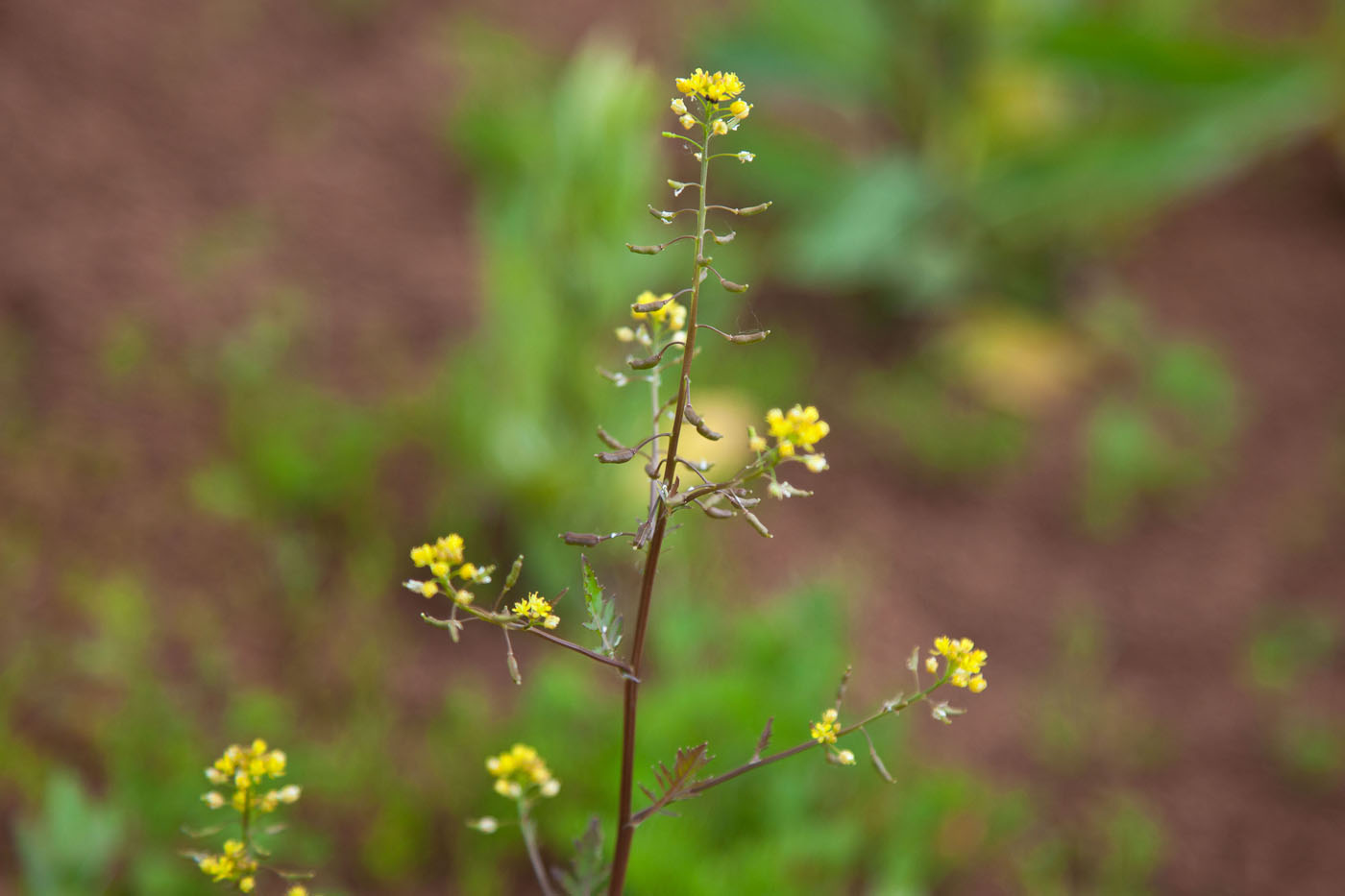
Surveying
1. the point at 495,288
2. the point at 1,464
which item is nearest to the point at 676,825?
the point at 495,288

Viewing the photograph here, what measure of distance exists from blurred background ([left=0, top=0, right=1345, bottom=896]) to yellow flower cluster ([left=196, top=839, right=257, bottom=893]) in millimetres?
606

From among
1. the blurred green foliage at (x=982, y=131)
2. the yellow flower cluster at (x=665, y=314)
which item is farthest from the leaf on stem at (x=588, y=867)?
the blurred green foliage at (x=982, y=131)

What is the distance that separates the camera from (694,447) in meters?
2.53

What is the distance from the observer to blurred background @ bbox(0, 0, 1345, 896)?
1.79m

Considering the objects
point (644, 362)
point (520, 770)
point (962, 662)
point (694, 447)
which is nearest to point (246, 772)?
point (520, 770)

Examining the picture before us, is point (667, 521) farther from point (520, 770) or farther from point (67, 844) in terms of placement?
point (67, 844)

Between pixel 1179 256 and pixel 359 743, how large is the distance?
349 centimetres

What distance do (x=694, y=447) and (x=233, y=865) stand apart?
1.71 m

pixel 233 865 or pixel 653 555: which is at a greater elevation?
pixel 653 555

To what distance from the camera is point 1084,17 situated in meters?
A: 3.36

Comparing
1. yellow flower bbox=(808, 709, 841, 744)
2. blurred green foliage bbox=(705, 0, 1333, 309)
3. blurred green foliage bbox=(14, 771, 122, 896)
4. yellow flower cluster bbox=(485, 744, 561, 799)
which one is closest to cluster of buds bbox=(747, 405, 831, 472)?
yellow flower bbox=(808, 709, 841, 744)

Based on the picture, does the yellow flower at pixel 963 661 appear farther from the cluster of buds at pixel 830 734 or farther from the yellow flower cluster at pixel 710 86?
the yellow flower cluster at pixel 710 86

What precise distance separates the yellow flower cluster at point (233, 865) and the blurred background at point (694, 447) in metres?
0.61

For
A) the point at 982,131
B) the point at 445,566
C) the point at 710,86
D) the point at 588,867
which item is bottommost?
the point at 588,867
